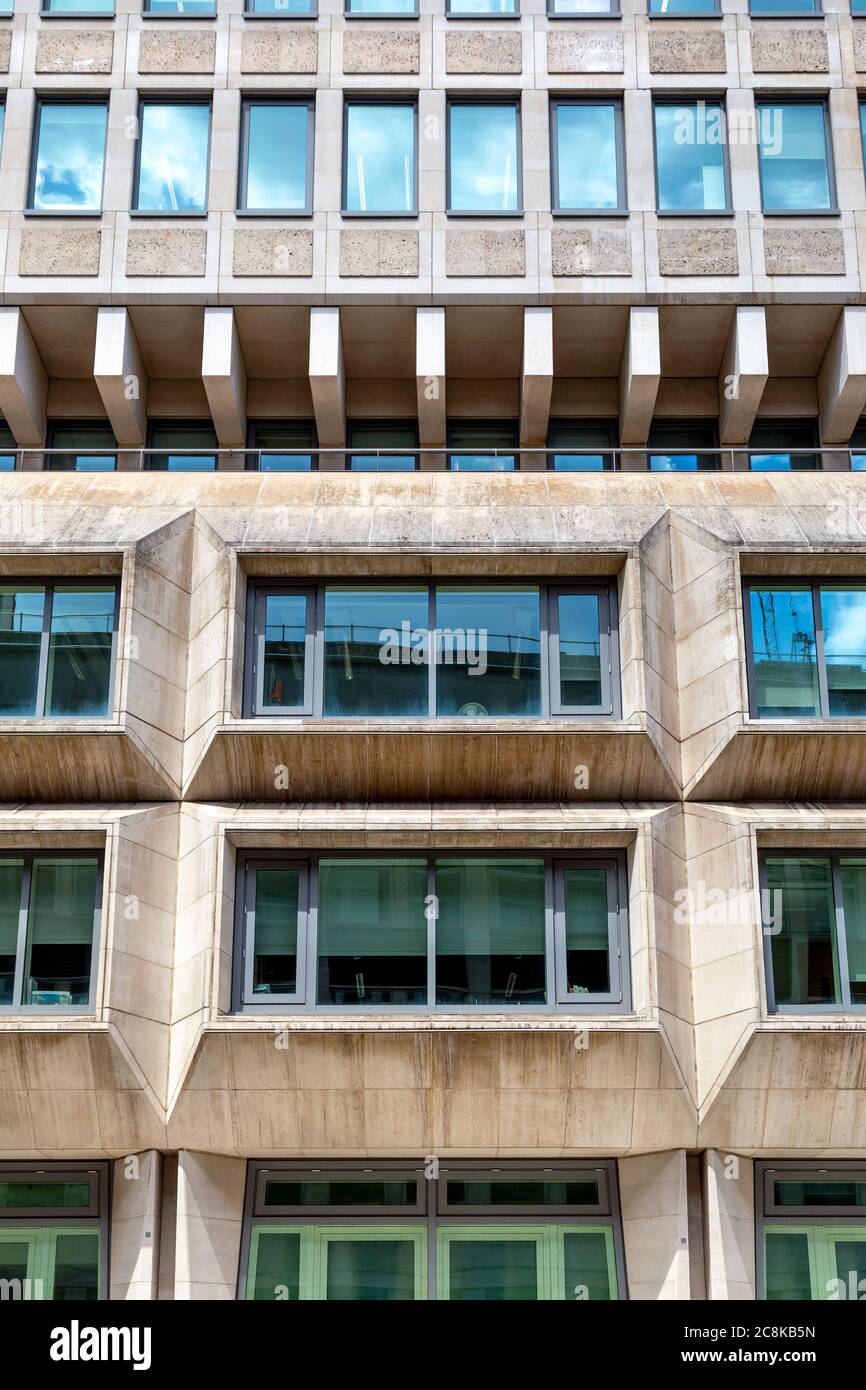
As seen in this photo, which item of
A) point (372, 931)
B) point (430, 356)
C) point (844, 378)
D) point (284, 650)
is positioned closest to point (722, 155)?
point (844, 378)

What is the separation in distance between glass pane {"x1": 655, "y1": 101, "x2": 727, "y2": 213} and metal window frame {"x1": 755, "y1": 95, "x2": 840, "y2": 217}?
0.57 meters

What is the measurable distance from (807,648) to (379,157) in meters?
9.85

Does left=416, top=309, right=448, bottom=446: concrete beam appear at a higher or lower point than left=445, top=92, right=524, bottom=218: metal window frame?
lower

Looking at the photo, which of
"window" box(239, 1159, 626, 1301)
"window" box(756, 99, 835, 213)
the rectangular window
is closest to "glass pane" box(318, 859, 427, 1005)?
"window" box(239, 1159, 626, 1301)

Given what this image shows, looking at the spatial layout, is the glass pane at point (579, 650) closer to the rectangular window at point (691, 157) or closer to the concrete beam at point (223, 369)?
the concrete beam at point (223, 369)

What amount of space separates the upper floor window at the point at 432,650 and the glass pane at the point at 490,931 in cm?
203

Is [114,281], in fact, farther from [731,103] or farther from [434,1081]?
[434,1081]

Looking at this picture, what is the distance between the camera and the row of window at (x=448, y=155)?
2417cm

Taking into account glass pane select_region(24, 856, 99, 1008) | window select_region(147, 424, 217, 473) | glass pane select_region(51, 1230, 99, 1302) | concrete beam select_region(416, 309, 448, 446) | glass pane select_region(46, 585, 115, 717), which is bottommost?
glass pane select_region(51, 1230, 99, 1302)

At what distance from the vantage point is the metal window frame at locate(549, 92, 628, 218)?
2389 centimetres

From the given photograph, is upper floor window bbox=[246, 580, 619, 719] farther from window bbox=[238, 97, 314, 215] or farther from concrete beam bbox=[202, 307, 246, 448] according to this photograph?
window bbox=[238, 97, 314, 215]

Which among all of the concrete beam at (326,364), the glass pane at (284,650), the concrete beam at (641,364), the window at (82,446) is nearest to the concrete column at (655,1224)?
the glass pane at (284,650)

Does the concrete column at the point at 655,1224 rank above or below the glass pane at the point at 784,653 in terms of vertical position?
below
